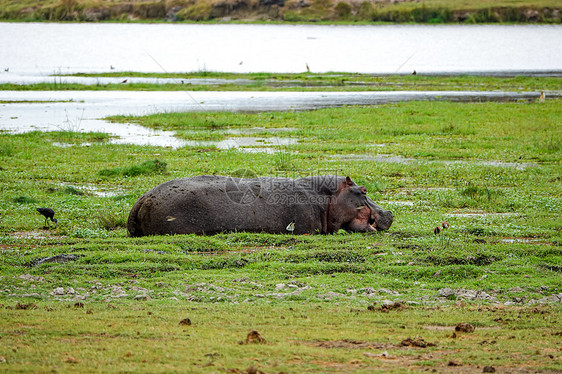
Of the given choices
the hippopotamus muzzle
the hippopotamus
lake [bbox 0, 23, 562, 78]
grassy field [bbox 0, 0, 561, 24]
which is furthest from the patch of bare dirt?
grassy field [bbox 0, 0, 561, 24]

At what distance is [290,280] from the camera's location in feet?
32.7

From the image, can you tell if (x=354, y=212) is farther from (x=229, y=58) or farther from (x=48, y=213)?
(x=229, y=58)

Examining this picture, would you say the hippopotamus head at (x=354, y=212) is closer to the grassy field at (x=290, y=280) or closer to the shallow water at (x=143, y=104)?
the grassy field at (x=290, y=280)

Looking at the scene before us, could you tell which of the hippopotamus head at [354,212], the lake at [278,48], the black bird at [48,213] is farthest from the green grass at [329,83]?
the hippopotamus head at [354,212]

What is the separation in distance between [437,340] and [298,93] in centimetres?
4408

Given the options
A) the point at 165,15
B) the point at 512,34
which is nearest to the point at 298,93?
the point at 512,34

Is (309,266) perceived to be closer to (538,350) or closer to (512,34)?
(538,350)

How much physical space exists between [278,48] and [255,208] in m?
106

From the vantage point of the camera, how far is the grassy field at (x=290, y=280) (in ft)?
21.7

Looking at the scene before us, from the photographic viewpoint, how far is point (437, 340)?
7.28 m

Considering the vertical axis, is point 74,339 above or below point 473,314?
above

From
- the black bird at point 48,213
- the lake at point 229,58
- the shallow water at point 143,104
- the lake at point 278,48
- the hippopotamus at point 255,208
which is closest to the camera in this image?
the hippopotamus at point 255,208

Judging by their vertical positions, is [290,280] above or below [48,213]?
below

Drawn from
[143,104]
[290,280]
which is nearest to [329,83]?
[143,104]
